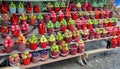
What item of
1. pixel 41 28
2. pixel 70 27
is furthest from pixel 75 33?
pixel 41 28

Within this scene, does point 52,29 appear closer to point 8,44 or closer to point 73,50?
point 73,50

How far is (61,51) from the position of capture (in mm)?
4516

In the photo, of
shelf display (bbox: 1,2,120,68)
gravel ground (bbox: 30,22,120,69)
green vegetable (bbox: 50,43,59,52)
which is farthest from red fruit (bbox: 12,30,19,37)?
gravel ground (bbox: 30,22,120,69)

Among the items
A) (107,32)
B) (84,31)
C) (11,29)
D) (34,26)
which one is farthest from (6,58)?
(107,32)

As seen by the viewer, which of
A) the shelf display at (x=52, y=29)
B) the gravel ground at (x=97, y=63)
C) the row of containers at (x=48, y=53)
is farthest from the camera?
the gravel ground at (x=97, y=63)

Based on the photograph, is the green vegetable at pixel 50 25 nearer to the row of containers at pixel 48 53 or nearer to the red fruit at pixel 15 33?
the row of containers at pixel 48 53

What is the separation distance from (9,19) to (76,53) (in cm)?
169

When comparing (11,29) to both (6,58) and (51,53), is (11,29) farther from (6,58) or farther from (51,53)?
(51,53)

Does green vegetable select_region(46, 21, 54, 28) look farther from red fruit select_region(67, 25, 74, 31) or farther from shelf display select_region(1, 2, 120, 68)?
red fruit select_region(67, 25, 74, 31)

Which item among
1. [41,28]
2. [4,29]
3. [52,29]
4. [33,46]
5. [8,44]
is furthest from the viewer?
[52,29]

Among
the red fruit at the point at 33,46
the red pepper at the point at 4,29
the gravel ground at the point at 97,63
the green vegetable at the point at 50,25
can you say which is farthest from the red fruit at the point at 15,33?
the gravel ground at the point at 97,63

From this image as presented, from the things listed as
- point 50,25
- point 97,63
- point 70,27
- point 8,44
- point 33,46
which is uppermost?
point 50,25

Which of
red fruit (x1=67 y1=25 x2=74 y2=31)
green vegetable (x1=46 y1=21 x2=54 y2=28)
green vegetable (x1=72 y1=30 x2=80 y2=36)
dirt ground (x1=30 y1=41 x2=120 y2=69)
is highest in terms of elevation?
green vegetable (x1=46 y1=21 x2=54 y2=28)

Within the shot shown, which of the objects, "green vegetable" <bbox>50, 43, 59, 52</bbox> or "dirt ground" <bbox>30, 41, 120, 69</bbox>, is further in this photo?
"dirt ground" <bbox>30, 41, 120, 69</bbox>
